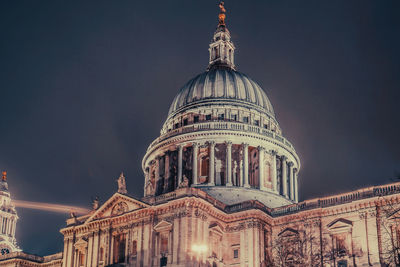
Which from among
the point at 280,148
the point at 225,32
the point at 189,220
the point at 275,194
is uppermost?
the point at 225,32

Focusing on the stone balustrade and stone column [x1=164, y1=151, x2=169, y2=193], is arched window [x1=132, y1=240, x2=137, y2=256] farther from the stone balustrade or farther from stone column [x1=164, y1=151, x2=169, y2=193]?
stone column [x1=164, y1=151, x2=169, y2=193]

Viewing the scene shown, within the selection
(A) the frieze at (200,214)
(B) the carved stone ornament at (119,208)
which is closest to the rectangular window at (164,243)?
(A) the frieze at (200,214)

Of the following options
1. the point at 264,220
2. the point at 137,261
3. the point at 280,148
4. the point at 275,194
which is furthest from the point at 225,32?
the point at 137,261

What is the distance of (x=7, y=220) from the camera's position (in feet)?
369

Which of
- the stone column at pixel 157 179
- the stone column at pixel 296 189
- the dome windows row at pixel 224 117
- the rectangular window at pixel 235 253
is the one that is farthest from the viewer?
the stone column at pixel 296 189

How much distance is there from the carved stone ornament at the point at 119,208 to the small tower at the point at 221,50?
111 ft

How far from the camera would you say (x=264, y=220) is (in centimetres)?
6762

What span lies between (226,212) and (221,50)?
35250 mm

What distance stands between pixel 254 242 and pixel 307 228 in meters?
5.91

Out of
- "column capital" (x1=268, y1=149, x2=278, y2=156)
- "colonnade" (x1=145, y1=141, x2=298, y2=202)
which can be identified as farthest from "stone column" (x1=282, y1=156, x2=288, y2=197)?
"column capital" (x1=268, y1=149, x2=278, y2=156)

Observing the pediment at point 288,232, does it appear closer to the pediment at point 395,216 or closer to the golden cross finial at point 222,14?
the pediment at point 395,216

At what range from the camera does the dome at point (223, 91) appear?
87.6m

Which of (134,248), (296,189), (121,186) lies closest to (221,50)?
(296,189)

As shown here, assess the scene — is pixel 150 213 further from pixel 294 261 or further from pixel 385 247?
pixel 385 247
